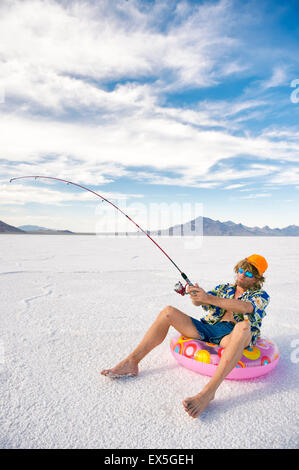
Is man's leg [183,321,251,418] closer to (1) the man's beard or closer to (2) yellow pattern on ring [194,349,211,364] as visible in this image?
(2) yellow pattern on ring [194,349,211,364]

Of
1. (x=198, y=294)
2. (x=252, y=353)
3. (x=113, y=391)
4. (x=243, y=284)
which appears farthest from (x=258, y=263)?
(x=113, y=391)

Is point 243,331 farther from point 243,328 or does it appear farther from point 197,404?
point 197,404

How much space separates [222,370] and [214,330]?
18.1 inches

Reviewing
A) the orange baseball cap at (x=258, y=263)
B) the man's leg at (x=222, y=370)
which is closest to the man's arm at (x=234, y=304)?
the man's leg at (x=222, y=370)

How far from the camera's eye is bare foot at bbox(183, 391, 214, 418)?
1.87m

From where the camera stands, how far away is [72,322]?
141 inches

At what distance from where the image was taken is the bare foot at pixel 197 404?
1.87 metres

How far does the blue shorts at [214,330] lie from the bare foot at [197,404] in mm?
523

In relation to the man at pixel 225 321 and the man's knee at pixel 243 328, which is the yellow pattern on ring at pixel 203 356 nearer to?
the man at pixel 225 321

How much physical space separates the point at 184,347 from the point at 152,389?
38cm

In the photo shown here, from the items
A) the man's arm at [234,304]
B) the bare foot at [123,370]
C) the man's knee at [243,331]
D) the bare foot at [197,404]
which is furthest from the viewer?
the bare foot at [123,370]

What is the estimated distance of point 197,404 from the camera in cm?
189
